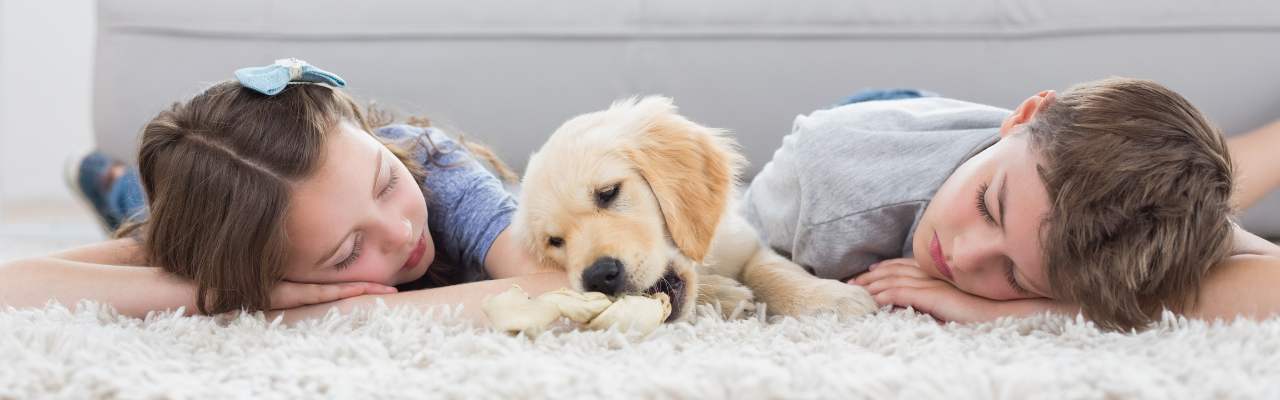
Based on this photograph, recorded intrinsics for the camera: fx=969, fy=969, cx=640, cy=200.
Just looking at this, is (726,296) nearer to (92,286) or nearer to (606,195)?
(606,195)

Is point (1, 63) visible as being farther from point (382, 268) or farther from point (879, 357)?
point (879, 357)

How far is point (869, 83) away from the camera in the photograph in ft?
7.68

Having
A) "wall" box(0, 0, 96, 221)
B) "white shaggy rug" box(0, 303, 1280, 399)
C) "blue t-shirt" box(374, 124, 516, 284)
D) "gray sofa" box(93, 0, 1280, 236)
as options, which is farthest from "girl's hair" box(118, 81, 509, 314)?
"wall" box(0, 0, 96, 221)

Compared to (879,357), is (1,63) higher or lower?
lower

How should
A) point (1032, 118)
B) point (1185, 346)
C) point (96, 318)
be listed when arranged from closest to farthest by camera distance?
point (1185, 346), point (96, 318), point (1032, 118)

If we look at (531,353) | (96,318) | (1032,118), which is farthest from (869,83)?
(96,318)

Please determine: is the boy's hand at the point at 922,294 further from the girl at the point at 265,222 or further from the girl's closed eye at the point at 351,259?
the girl's closed eye at the point at 351,259

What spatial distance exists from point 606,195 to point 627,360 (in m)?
0.35

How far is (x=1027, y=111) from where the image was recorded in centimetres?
155

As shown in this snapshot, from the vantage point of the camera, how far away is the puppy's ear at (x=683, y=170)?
55.6 inches

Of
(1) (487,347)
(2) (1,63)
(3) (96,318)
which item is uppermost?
(1) (487,347)

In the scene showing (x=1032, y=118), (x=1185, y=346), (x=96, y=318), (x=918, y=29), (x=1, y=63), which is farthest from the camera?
(x=1, y=63)

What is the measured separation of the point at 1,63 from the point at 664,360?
4.14m

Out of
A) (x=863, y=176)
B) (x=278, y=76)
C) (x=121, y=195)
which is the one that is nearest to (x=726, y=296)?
(x=863, y=176)
